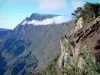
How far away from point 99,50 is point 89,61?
82.7ft

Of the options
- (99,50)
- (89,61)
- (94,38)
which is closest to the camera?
(89,61)

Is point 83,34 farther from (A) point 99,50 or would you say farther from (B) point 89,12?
(B) point 89,12

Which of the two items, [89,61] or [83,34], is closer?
[89,61]

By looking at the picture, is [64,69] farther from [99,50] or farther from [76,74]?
[99,50]

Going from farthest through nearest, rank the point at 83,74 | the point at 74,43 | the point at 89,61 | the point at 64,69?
the point at 74,43
the point at 64,69
the point at 83,74
the point at 89,61

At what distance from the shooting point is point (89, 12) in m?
96.7

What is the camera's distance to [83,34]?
59.0 meters

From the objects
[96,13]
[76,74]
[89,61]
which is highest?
[96,13]

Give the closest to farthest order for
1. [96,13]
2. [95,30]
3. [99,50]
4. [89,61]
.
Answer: [89,61]
[99,50]
[95,30]
[96,13]

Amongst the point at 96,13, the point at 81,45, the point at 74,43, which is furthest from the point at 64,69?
the point at 96,13

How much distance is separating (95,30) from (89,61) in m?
35.9

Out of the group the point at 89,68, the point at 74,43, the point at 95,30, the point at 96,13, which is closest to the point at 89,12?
the point at 96,13

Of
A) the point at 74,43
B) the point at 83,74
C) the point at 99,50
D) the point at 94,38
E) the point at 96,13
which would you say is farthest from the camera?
the point at 96,13

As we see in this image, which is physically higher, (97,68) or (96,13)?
(96,13)
